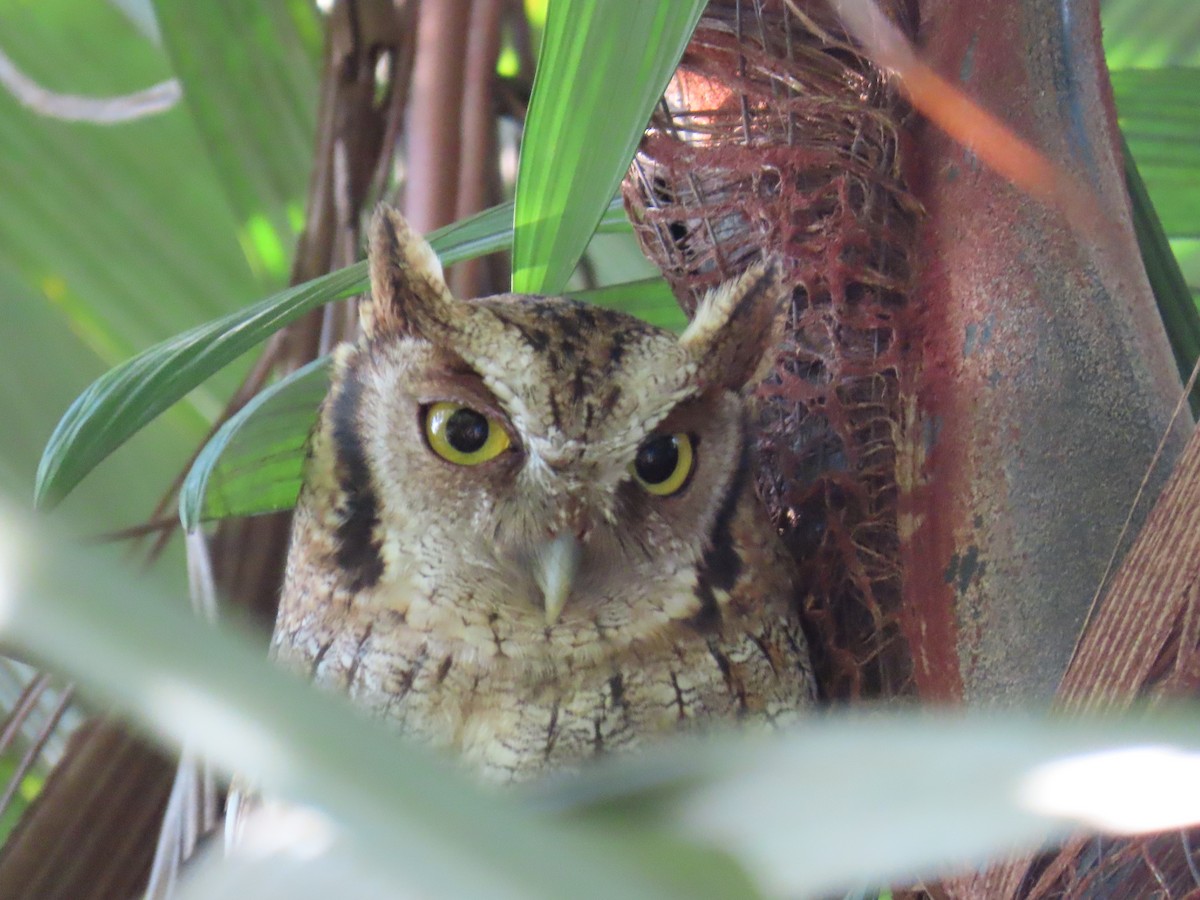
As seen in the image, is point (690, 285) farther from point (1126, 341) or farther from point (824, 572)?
point (1126, 341)

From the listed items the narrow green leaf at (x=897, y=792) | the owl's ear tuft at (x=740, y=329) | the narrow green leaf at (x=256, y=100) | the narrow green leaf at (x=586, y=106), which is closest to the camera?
the narrow green leaf at (x=897, y=792)

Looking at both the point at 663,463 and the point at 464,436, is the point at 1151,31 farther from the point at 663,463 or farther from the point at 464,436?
the point at 464,436

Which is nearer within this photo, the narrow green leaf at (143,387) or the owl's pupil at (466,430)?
the narrow green leaf at (143,387)

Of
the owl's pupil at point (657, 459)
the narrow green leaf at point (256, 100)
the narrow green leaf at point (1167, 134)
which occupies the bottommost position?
the owl's pupil at point (657, 459)

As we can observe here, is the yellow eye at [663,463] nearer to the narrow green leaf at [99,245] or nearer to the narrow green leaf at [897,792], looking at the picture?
the narrow green leaf at [897,792]

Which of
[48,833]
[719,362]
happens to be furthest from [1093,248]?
[48,833]

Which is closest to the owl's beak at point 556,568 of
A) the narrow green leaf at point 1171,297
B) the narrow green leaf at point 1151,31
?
the narrow green leaf at point 1171,297

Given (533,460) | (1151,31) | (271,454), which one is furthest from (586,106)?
(1151,31)
